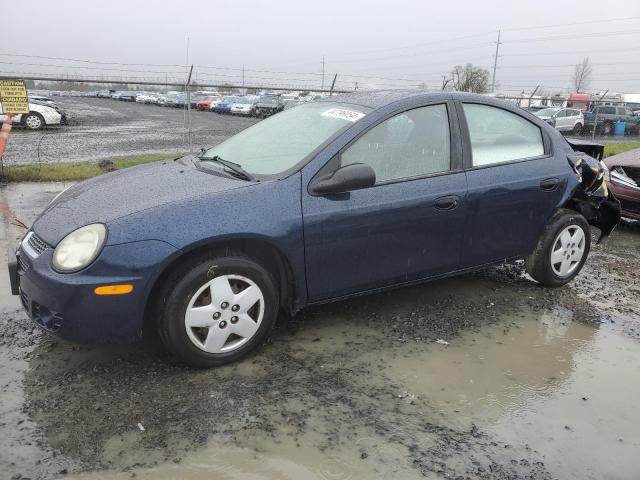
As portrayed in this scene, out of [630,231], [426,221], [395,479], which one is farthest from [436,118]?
[630,231]

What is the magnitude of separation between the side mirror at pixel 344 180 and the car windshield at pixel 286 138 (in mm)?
234

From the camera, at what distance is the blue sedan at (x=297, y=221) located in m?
2.87

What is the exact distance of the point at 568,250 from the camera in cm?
457

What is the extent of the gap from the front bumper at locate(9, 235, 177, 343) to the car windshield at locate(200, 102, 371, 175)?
0.95 m

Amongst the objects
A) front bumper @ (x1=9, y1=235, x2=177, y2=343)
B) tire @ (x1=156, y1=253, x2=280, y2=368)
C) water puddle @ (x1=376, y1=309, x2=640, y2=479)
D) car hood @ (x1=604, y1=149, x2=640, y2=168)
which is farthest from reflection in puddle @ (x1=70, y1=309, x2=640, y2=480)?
car hood @ (x1=604, y1=149, x2=640, y2=168)

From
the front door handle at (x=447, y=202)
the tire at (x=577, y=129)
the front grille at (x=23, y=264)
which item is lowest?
the tire at (x=577, y=129)

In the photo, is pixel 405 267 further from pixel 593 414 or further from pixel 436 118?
pixel 593 414

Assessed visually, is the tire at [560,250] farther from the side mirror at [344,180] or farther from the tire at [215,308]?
the tire at [215,308]

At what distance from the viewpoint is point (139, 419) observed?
2.70 metres

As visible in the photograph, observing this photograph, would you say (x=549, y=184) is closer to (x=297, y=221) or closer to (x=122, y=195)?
(x=297, y=221)

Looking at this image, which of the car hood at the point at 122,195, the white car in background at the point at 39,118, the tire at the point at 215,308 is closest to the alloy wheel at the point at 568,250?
the tire at the point at 215,308

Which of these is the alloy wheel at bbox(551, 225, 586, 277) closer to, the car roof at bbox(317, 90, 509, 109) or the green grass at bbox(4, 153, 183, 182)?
the car roof at bbox(317, 90, 509, 109)

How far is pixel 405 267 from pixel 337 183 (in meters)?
0.83

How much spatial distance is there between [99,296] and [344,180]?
4.86 ft
